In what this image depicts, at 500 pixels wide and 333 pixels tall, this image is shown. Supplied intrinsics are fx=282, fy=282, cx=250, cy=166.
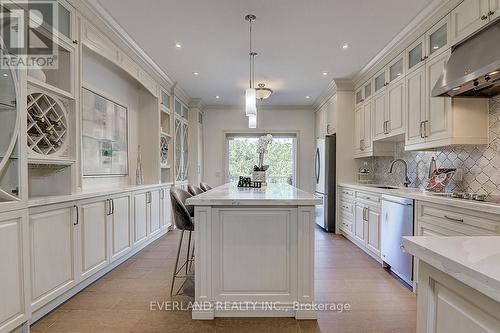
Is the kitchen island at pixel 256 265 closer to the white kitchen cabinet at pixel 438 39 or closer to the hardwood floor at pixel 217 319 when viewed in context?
the hardwood floor at pixel 217 319

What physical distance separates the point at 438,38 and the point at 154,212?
166 inches

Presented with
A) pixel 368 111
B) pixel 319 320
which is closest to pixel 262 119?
pixel 368 111

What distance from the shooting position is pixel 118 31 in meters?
3.17

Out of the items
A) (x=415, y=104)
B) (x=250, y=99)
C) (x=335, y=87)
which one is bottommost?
(x=415, y=104)

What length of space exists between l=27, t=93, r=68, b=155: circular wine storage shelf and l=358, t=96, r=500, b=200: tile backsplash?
3.58 metres

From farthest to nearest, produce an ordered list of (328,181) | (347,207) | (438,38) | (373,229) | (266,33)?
1. (328,181)
2. (347,207)
3. (373,229)
4. (266,33)
5. (438,38)

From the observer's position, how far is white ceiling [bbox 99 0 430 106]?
272 centimetres

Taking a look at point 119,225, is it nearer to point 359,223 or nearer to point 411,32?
point 359,223

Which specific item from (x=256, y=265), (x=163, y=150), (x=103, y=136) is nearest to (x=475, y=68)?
(x=256, y=265)

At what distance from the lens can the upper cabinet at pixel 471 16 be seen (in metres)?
2.14

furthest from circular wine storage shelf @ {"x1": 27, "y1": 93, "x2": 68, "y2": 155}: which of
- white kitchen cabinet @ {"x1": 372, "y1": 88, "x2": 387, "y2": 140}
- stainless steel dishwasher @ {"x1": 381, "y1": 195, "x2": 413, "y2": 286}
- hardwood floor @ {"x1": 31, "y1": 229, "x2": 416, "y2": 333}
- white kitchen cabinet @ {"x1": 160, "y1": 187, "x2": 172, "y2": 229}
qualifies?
white kitchen cabinet @ {"x1": 372, "y1": 88, "x2": 387, "y2": 140}

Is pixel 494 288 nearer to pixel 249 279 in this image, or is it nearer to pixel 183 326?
pixel 249 279

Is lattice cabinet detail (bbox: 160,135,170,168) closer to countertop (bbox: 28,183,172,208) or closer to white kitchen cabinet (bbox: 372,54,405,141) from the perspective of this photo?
countertop (bbox: 28,183,172,208)

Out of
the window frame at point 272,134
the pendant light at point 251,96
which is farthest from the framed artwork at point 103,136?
the window frame at point 272,134
